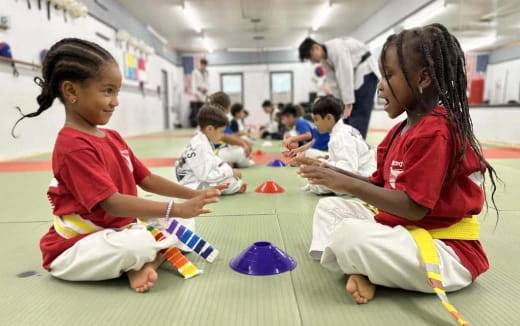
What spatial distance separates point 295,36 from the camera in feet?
47.2

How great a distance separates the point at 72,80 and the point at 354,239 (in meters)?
1.20

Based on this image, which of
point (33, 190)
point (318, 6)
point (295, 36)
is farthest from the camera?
point (295, 36)

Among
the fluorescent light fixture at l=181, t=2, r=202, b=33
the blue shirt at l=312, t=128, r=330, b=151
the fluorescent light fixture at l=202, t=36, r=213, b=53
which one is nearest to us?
the blue shirt at l=312, t=128, r=330, b=151

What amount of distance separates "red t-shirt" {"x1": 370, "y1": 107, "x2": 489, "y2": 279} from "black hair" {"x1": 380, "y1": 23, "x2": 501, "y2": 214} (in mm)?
24

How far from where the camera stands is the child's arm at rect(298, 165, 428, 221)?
4.10 feet

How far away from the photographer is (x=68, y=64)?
140cm

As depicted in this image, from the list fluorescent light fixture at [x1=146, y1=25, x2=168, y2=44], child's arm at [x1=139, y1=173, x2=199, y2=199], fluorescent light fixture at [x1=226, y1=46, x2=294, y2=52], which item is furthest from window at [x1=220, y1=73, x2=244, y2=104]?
child's arm at [x1=139, y1=173, x2=199, y2=199]

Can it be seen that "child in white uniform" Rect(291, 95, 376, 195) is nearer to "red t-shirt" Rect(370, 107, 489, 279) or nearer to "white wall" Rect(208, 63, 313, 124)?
"red t-shirt" Rect(370, 107, 489, 279)

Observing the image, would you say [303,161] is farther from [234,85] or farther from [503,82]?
[234,85]

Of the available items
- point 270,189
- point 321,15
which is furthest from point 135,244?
point 321,15

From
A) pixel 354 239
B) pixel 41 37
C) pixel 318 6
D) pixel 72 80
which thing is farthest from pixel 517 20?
pixel 41 37

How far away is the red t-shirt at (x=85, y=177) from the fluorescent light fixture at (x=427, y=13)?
7.82 metres

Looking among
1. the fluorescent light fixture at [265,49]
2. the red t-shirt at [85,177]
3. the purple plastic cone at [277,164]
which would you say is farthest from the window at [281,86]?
the red t-shirt at [85,177]

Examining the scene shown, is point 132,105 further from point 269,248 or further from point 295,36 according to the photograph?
point 269,248
